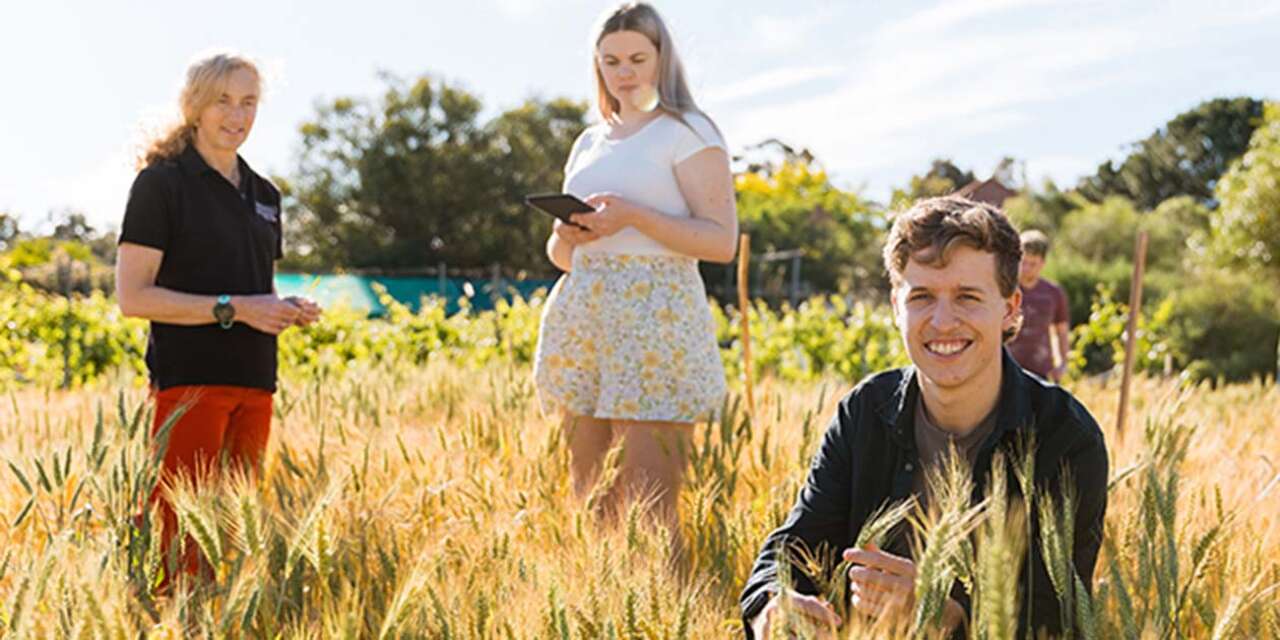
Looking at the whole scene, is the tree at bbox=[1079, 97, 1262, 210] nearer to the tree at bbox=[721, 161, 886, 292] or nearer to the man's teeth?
the tree at bbox=[721, 161, 886, 292]

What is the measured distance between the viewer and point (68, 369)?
22.9ft

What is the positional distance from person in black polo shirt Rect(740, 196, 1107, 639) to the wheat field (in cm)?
10

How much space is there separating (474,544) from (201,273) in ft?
3.17

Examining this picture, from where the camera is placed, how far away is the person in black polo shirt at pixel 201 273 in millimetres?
2334

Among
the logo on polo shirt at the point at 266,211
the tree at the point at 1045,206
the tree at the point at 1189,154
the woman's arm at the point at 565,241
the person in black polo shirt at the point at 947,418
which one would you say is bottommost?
the person in black polo shirt at the point at 947,418

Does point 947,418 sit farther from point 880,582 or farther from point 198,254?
point 198,254

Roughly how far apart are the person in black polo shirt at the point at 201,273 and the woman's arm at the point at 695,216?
0.70 metres

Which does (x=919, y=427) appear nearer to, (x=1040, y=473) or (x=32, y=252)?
(x=1040, y=473)

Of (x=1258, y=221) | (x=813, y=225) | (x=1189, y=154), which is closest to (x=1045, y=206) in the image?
(x=813, y=225)

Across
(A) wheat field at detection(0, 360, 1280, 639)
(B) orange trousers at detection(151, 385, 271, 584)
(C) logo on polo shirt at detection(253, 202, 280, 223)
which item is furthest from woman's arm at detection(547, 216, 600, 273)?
(B) orange trousers at detection(151, 385, 271, 584)

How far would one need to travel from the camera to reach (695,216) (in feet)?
8.28

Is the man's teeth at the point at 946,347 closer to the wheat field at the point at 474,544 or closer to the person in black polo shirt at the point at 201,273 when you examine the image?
the wheat field at the point at 474,544

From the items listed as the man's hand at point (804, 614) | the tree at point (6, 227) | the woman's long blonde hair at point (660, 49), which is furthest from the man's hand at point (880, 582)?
the tree at point (6, 227)

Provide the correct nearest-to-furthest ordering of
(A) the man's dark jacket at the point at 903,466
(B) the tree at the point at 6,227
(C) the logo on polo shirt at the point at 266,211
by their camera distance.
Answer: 1. (A) the man's dark jacket at the point at 903,466
2. (C) the logo on polo shirt at the point at 266,211
3. (B) the tree at the point at 6,227
